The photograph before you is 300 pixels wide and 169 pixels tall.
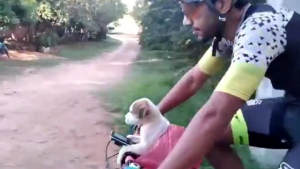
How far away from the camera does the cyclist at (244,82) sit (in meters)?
1.49

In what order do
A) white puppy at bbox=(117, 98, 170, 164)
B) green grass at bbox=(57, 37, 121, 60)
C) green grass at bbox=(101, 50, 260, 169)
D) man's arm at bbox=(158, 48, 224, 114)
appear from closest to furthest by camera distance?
white puppy at bbox=(117, 98, 170, 164) < man's arm at bbox=(158, 48, 224, 114) < green grass at bbox=(101, 50, 260, 169) < green grass at bbox=(57, 37, 121, 60)

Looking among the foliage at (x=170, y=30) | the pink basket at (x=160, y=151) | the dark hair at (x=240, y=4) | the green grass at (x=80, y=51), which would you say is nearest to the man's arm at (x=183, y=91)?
the pink basket at (x=160, y=151)

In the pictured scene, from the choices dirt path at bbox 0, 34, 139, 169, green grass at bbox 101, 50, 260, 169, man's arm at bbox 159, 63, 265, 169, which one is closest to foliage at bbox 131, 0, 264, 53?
green grass at bbox 101, 50, 260, 169

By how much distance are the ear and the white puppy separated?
0.57 meters

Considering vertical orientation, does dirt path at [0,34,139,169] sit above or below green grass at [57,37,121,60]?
above

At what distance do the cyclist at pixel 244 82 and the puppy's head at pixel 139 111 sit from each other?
13.5 inches

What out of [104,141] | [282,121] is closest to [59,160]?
[104,141]

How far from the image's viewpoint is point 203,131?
4.90 feet

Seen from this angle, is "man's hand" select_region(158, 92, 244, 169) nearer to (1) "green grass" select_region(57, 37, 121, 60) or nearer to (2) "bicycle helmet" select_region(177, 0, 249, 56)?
(2) "bicycle helmet" select_region(177, 0, 249, 56)

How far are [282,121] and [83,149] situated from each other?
4.38 metres

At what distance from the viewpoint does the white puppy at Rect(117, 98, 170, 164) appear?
6.53ft

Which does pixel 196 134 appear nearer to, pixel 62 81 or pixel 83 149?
pixel 83 149

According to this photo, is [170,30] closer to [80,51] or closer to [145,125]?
[145,125]

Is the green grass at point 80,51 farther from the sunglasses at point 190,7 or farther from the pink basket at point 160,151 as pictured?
the sunglasses at point 190,7
